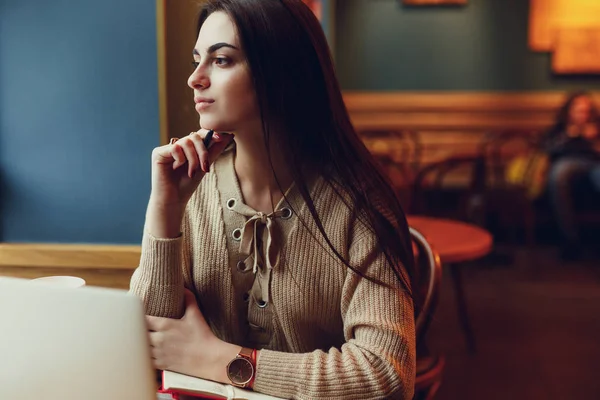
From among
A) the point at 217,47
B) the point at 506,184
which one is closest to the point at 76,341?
the point at 217,47

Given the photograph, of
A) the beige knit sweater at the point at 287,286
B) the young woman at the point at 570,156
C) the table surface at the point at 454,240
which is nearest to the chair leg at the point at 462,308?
the table surface at the point at 454,240

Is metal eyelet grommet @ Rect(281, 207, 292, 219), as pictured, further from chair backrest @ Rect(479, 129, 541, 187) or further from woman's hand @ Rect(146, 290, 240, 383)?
chair backrest @ Rect(479, 129, 541, 187)

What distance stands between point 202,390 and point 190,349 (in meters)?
0.08

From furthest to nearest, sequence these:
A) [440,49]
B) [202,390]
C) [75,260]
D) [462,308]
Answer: [440,49] → [462,308] → [75,260] → [202,390]

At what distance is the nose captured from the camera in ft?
3.58

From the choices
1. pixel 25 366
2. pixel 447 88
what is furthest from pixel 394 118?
pixel 25 366

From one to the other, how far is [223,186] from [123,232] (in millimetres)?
586

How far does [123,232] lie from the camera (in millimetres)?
1743

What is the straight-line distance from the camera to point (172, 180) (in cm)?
116

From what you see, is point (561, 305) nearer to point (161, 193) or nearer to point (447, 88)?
point (447, 88)

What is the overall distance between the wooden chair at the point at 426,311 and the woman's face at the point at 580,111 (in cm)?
390

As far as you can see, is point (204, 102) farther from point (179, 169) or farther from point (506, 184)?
point (506, 184)

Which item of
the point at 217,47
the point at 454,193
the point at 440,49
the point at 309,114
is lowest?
the point at 454,193

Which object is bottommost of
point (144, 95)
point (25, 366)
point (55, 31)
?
→ point (25, 366)
